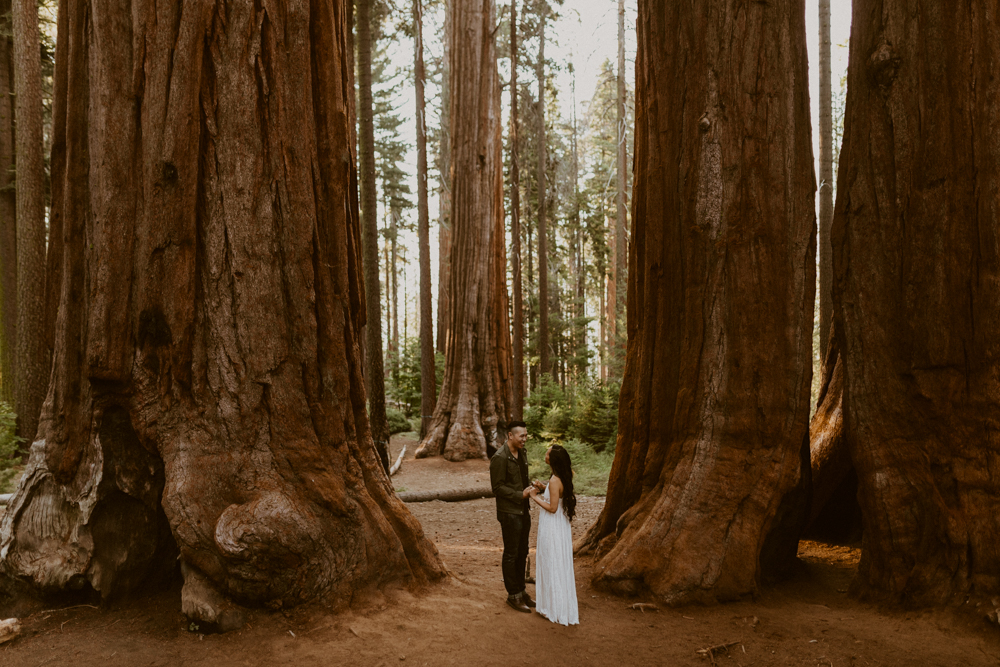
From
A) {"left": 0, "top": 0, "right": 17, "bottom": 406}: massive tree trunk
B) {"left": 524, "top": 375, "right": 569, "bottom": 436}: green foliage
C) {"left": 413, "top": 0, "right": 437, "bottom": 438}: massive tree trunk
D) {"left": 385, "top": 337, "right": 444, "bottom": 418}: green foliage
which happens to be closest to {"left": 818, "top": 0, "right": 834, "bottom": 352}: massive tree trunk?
{"left": 524, "top": 375, "right": 569, "bottom": 436}: green foliage

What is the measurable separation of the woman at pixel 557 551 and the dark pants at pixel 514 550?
145 millimetres

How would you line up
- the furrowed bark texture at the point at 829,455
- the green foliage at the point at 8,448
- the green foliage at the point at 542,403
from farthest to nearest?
the green foliage at the point at 542,403 → the green foliage at the point at 8,448 → the furrowed bark texture at the point at 829,455

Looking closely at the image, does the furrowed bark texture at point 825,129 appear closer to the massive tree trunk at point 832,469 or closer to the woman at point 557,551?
the massive tree trunk at point 832,469

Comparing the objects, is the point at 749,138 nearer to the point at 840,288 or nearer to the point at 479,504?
the point at 840,288

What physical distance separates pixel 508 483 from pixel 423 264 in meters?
14.8

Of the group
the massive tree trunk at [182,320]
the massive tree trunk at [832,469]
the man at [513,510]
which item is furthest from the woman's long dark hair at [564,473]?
the massive tree trunk at [832,469]

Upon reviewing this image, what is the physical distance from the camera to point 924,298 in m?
5.55

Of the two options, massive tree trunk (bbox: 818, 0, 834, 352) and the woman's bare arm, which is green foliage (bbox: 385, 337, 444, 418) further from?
the woman's bare arm

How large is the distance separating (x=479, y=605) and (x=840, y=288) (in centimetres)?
409

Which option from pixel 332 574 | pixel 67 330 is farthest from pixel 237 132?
pixel 332 574

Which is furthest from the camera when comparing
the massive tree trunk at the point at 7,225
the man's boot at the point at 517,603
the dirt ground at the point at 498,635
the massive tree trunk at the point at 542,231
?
the massive tree trunk at the point at 542,231

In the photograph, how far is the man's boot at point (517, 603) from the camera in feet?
17.7

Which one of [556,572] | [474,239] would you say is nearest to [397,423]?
[474,239]

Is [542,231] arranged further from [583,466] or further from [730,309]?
[730,309]
